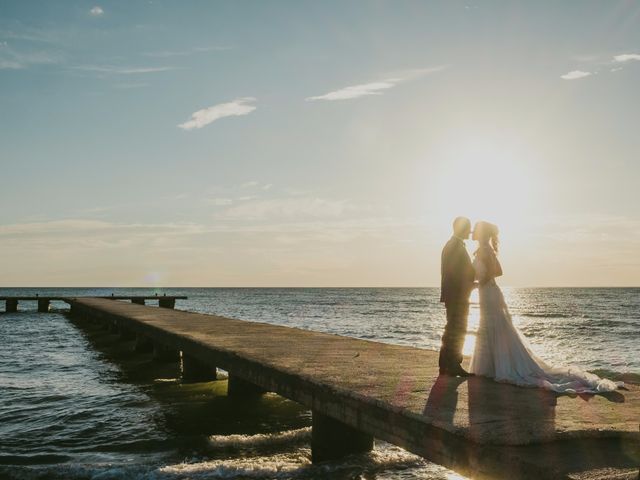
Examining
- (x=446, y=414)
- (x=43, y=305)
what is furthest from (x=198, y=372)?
(x=43, y=305)

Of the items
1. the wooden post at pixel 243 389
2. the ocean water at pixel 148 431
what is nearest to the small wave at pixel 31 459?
the ocean water at pixel 148 431

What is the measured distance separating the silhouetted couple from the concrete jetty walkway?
275 mm

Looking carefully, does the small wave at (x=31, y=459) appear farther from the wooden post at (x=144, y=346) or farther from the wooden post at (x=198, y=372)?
the wooden post at (x=144, y=346)

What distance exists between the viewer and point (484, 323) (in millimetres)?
7082

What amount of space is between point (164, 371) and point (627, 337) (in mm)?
26633

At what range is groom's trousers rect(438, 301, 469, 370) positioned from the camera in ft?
23.9

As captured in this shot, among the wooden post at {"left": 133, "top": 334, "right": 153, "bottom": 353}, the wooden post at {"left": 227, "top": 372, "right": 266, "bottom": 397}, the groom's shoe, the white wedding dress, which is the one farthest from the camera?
the wooden post at {"left": 133, "top": 334, "right": 153, "bottom": 353}

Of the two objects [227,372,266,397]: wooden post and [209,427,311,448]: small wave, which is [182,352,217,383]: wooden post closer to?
[227,372,266,397]: wooden post

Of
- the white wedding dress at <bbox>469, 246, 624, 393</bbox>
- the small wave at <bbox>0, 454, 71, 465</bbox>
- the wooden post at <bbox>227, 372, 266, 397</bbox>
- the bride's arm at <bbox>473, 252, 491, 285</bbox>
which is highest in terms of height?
the bride's arm at <bbox>473, 252, 491, 285</bbox>

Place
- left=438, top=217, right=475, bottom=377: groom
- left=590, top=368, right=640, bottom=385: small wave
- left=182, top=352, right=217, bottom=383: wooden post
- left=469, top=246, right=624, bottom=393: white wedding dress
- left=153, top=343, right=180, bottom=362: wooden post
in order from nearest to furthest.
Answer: left=469, top=246, right=624, bottom=393: white wedding dress → left=438, top=217, right=475, bottom=377: groom → left=590, top=368, right=640, bottom=385: small wave → left=182, top=352, right=217, bottom=383: wooden post → left=153, top=343, right=180, bottom=362: wooden post

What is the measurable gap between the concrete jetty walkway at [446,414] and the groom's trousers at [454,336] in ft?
0.80

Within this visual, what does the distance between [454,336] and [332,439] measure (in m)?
1.88

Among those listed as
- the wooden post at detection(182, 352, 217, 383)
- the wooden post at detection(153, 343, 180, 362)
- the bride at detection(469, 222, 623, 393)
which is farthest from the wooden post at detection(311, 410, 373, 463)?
the wooden post at detection(153, 343, 180, 362)

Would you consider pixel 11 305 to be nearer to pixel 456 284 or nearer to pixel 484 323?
pixel 456 284
